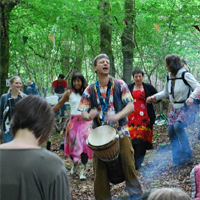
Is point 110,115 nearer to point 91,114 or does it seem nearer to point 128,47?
point 91,114

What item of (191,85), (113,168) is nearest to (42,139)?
(113,168)

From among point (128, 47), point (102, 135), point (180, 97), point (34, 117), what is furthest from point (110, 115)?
point (128, 47)

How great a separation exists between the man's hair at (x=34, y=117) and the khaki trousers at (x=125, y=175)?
233cm

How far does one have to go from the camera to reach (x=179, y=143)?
20.3ft

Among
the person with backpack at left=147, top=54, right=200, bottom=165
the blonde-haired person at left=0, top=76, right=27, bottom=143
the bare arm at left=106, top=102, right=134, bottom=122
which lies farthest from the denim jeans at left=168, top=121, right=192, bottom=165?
the blonde-haired person at left=0, top=76, right=27, bottom=143

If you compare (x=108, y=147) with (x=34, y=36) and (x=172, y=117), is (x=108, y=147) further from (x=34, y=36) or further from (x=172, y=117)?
(x=34, y=36)

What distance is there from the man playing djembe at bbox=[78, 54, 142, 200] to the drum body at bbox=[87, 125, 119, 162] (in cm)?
16

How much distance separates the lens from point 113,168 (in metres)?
4.24

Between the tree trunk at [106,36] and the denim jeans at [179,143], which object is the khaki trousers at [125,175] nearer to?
the denim jeans at [179,143]

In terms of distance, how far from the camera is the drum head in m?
3.91

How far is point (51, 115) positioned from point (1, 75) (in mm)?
9615

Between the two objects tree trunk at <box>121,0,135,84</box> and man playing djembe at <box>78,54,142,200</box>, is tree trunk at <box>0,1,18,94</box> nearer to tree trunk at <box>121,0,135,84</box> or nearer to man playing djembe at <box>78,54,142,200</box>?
tree trunk at <box>121,0,135,84</box>

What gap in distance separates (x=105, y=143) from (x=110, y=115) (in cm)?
47

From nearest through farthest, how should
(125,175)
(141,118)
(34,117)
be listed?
(34,117), (125,175), (141,118)
